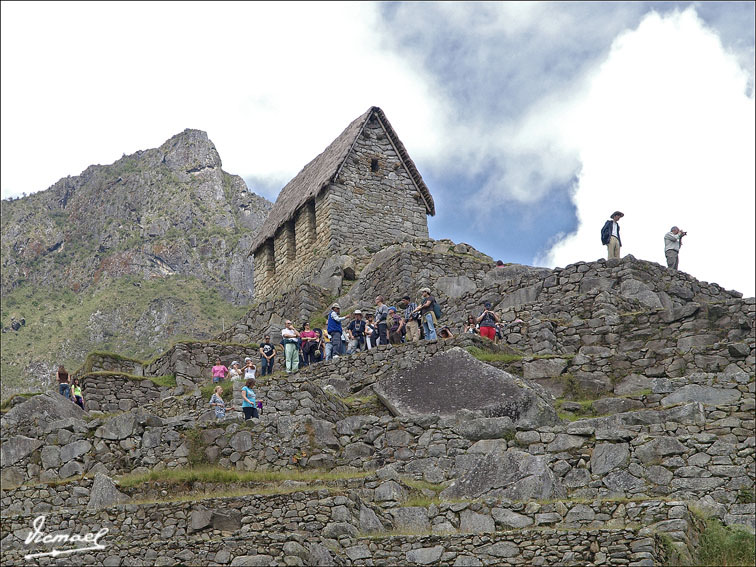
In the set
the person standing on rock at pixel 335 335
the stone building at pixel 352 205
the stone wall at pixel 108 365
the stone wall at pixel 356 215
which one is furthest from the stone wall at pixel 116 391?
the stone building at pixel 352 205

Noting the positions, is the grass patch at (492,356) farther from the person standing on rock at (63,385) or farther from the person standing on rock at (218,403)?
the person standing on rock at (63,385)

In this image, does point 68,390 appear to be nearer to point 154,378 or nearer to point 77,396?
point 77,396

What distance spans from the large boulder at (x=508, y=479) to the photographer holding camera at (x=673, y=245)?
1132 centimetres

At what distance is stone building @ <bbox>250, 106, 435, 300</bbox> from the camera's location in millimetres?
33812

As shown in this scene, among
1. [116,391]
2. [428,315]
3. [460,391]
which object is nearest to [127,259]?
[116,391]

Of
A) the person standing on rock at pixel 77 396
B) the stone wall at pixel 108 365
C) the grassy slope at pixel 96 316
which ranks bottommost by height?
the person standing on rock at pixel 77 396

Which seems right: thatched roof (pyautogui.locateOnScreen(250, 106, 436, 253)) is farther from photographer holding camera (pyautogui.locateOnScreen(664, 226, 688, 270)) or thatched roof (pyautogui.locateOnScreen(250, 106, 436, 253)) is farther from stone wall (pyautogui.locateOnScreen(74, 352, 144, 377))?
photographer holding camera (pyautogui.locateOnScreen(664, 226, 688, 270))

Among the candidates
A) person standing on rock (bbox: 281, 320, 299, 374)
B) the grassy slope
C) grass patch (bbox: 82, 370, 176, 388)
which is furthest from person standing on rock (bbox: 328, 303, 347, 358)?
the grassy slope

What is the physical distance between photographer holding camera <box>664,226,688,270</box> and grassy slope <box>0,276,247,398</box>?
4085cm

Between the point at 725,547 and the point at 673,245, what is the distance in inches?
542

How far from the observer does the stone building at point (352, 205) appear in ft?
111

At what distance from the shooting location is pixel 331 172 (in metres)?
34.2

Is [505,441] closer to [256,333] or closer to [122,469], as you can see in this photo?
[122,469]

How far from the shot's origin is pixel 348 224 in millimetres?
33656
